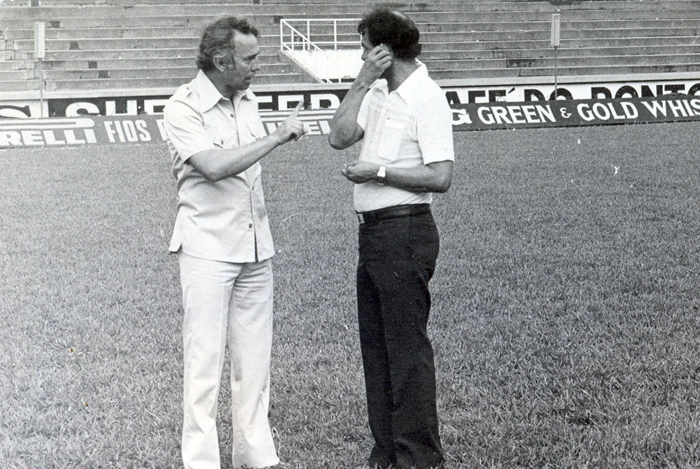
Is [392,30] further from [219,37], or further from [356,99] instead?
[219,37]

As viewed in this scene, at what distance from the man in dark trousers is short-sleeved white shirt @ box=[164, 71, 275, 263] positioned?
42 centimetres

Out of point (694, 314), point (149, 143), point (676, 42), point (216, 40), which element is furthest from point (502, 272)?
point (676, 42)

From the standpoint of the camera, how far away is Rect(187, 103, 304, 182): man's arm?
3404 mm

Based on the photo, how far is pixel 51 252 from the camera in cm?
871

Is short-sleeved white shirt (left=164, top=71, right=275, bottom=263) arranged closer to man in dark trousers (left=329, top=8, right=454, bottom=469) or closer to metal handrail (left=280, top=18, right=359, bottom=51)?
man in dark trousers (left=329, top=8, right=454, bottom=469)

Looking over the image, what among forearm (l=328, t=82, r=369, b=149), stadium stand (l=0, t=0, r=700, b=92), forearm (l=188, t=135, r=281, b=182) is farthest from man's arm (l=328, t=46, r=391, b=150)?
stadium stand (l=0, t=0, r=700, b=92)

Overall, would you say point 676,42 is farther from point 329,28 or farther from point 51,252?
point 51,252

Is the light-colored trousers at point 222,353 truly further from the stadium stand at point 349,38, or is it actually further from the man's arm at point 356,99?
the stadium stand at point 349,38

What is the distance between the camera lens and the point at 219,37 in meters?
3.47

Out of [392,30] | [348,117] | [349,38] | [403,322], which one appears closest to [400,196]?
[348,117]

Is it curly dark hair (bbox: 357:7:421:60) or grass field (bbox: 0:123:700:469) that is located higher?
curly dark hair (bbox: 357:7:421:60)

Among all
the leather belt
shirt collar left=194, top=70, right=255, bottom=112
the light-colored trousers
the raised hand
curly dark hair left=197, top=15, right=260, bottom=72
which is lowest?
the light-colored trousers

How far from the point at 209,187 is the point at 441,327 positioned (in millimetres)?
2927

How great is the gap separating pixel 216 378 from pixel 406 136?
1.23m
